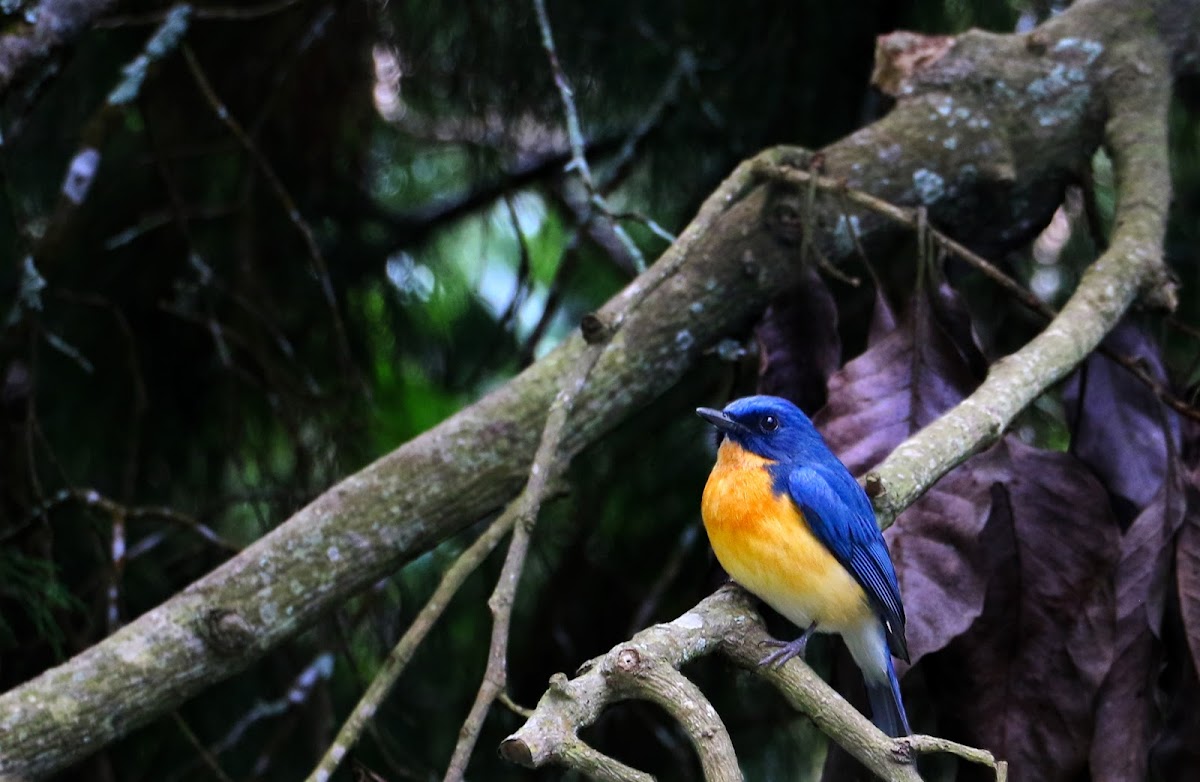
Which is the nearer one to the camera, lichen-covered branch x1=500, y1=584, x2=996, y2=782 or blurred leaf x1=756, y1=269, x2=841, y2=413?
lichen-covered branch x1=500, y1=584, x2=996, y2=782

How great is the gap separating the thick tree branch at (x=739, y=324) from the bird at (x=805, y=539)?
159 mm

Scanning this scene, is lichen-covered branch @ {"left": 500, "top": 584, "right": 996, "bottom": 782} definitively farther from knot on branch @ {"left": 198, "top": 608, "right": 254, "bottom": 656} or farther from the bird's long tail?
knot on branch @ {"left": 198, "top": 608, "right": 254, "bottom": 656}

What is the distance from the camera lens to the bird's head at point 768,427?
286 centimetres

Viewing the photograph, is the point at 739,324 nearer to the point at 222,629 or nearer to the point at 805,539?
the point at 805,539

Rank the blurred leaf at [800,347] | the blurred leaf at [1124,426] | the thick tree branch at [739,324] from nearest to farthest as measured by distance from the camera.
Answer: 1. the thick tree branch at [739,324]
2. the blurred leaf at [1124,426]
3. the blurred leaf at [800,347]

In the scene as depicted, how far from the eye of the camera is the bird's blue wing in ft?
8.53

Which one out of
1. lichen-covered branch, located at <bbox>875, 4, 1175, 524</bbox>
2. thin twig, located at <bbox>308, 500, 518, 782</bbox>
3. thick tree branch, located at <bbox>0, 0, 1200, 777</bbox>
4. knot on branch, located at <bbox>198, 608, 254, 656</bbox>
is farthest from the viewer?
knot on branch, located at <bbox>198, 608, 254, 656</bbox>

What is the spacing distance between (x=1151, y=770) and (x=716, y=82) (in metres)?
2.65

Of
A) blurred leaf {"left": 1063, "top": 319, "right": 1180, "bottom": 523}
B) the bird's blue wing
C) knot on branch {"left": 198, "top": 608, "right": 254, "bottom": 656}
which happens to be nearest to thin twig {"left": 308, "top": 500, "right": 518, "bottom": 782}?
knot on branch {"left": 198, "top": 608, "right": 254, "bottom": 656}

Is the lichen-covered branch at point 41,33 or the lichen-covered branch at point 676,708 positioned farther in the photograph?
the lichen-covered branch at point 41,33

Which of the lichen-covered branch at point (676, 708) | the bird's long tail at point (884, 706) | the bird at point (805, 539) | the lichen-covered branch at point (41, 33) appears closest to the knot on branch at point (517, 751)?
the lichen-covered branch at point (676, 708)

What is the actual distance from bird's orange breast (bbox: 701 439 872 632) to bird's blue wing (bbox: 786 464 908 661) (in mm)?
29

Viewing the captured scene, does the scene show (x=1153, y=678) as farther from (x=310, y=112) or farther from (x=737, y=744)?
(x=310, y=112)

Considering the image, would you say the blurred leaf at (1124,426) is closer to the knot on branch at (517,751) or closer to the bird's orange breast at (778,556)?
the bird's orange breast at (778,556)
